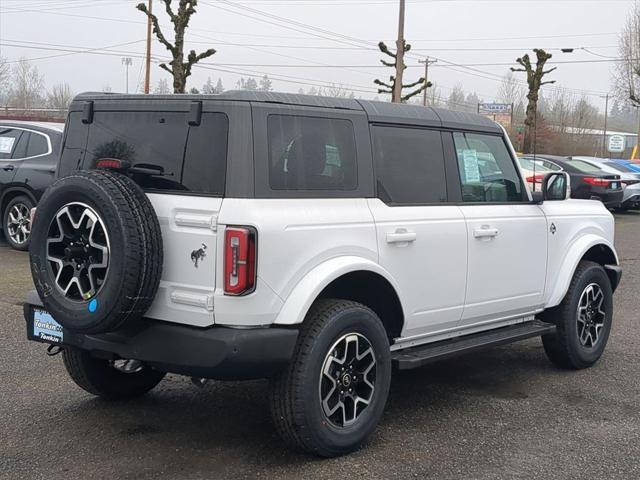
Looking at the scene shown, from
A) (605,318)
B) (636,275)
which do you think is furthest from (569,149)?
(605,318)

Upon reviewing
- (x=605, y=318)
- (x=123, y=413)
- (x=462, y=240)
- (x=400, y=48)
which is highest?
(x=400, y=48)

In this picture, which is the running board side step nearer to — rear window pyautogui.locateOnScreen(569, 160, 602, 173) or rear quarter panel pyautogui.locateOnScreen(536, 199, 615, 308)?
rear quarter panel pyautogui.locateOnScreen(536, 199, 615, 308)

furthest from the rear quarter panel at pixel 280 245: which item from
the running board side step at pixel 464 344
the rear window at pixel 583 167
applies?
the rear window at pixel 583 167

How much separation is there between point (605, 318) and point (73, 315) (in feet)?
13.9

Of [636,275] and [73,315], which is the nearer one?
[73,315]

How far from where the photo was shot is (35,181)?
10250mm

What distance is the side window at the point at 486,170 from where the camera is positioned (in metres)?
5.20

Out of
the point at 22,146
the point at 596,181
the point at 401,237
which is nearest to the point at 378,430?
the point at 401,237

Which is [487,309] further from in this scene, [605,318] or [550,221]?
[605,318]

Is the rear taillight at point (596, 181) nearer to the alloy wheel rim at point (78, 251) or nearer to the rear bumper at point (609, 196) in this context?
the rear bumper at point (609, 196)

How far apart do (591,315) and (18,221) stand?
756 centimetres

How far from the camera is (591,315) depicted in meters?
6.16

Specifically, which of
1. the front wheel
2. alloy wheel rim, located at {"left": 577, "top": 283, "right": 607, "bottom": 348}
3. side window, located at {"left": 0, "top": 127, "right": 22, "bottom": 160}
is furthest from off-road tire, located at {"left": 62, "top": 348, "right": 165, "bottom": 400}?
side window, located at {"left": 0, "top": 127, "right": 22, "bottom": 160}

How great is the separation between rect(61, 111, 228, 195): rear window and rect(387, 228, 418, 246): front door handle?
3.56ft
